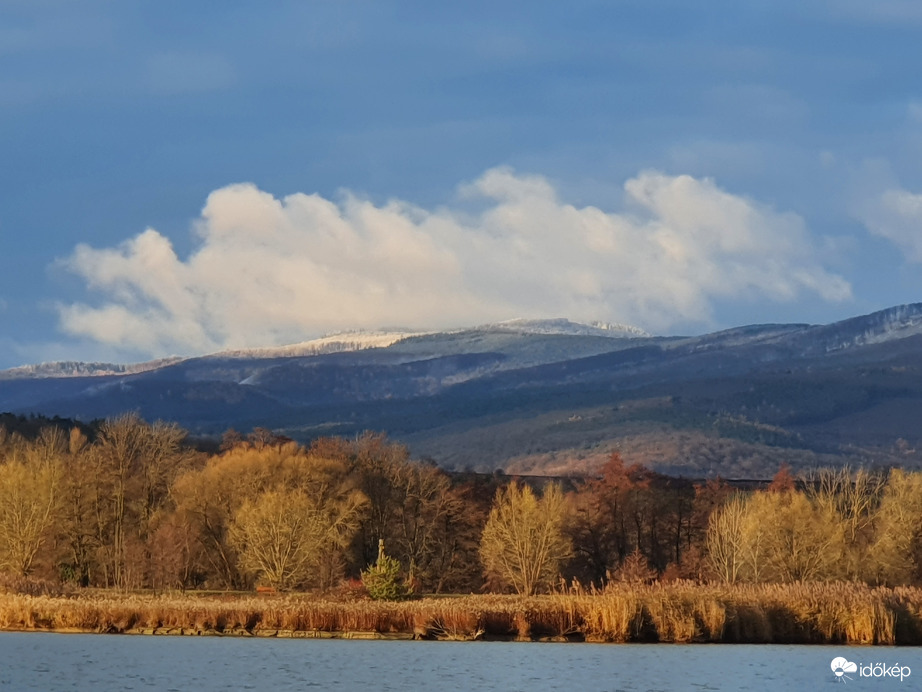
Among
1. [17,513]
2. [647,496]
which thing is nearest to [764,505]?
[647,496]

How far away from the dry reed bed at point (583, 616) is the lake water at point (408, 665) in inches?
47.5

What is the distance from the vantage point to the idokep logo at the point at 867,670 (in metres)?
54.3

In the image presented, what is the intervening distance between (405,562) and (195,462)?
68.7ft

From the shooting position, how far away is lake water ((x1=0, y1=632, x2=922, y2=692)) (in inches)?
1959

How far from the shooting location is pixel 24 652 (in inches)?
2231

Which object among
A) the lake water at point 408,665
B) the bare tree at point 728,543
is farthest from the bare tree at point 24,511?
the bare tree at point 728,543

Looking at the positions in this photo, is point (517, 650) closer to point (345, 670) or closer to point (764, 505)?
point (345, 670)

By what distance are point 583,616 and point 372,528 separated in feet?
159

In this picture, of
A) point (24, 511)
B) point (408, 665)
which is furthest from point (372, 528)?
point (408, 665)

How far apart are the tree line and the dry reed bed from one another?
1729 centimetres

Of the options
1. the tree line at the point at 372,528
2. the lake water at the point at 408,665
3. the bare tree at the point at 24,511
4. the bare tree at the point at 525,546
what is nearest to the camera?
the lake water at the point at 408,665

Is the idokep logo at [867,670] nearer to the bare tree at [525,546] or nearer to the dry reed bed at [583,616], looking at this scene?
the dry reed bed at [583,616]

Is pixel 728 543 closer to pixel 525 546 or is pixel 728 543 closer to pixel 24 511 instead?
pixel 525 546

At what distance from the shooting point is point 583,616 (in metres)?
64.8
